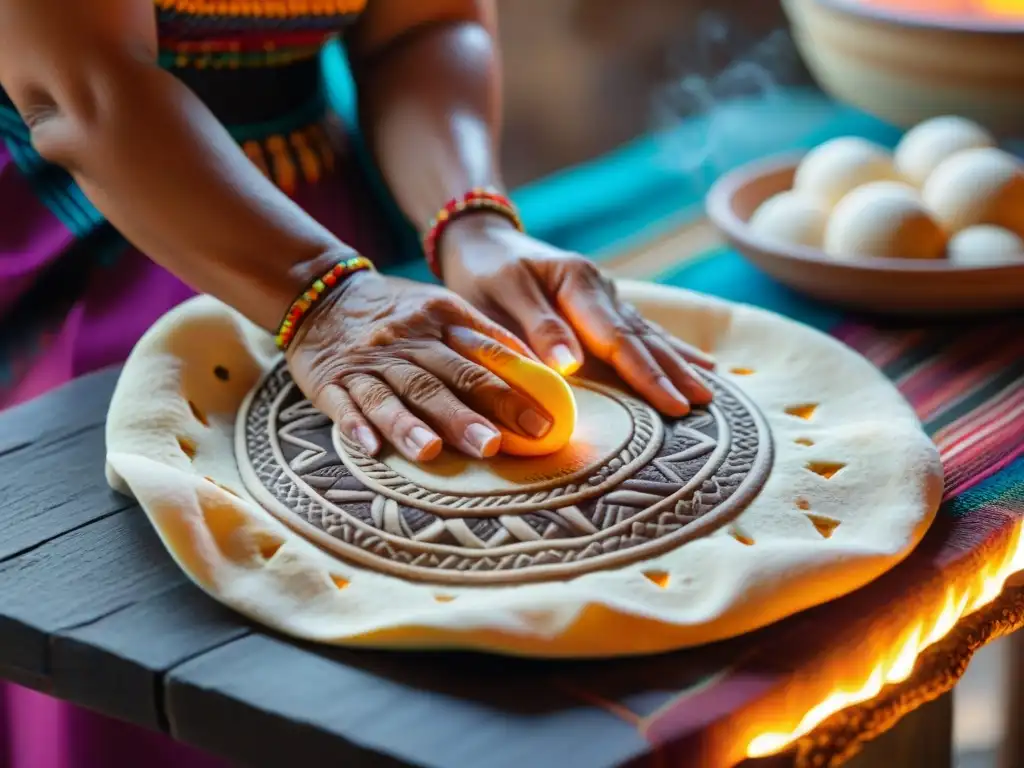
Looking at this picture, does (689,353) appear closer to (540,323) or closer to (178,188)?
(540,323)

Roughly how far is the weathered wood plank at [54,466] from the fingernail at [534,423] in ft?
0.89

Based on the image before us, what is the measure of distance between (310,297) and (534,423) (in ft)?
0.67

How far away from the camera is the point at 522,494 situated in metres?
0.82

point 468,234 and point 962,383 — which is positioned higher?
point 468,234

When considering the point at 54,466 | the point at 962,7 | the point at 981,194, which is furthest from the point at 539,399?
the point at 962,7

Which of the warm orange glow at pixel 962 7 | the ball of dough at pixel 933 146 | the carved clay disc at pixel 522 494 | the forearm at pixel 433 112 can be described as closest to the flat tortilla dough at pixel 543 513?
the carved clay disc at pixel 522 494

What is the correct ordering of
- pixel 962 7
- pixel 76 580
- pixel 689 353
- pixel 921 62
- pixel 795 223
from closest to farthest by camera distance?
pixel 76 580, pixel 689 353, pixel 795 223, pixel 921 62, pixel 962 7

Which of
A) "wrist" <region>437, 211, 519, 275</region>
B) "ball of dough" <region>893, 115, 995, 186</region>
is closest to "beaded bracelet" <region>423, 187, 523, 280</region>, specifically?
"wrist" <region>437, 211, 519, 275</region>

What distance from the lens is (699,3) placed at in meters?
2.74

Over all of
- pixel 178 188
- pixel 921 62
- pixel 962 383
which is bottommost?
pixel 962 383

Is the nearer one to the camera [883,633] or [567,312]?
[883,633]

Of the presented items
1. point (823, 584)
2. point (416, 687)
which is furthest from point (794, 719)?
point (416, 687)

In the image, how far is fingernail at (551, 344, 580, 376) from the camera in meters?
0.96

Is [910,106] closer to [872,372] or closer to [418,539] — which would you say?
[872,372]
